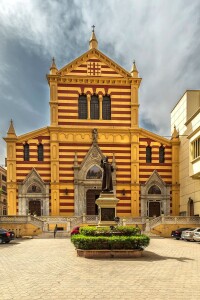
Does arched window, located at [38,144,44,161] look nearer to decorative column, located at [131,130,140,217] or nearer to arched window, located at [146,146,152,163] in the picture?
decorative column, located at [131,130,140,217]

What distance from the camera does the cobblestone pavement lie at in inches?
410

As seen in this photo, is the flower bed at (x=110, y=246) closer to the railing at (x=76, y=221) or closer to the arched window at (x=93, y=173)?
the railing at (x=76, y=221)

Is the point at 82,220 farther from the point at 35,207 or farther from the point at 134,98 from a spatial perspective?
the point at 134,98

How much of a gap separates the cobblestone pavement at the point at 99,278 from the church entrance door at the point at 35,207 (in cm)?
2566

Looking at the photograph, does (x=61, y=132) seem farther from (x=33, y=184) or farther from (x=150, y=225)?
(x=150, y=225)

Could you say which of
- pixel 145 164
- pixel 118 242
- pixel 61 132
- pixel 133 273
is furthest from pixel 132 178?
pixel 133 273

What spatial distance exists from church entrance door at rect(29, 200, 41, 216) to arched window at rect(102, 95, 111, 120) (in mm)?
13632

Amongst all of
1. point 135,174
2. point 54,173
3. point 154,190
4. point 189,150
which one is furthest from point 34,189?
point 189,150

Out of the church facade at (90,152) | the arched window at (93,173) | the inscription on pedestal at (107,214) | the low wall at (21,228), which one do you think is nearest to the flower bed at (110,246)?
the inscription on pedestal at (107,214)

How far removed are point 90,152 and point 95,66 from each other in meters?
11.4

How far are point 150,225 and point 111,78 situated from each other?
19.1 meters

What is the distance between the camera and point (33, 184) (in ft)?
144

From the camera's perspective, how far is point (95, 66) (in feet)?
153

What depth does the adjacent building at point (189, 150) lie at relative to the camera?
37938mm
